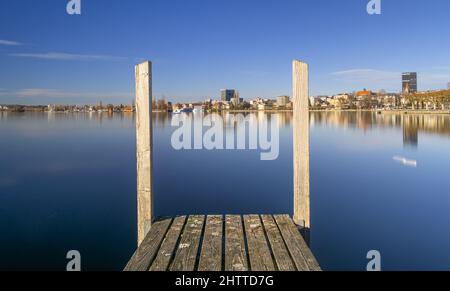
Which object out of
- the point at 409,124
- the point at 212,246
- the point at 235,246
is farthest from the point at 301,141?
the point at 409,124

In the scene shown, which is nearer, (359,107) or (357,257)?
(357,257)

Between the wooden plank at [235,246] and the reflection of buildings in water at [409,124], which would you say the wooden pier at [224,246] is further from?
the reflection of buildings in water at [409,124]

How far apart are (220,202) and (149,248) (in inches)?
259

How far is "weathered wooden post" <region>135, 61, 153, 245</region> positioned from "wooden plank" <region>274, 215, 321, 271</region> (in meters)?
1.48

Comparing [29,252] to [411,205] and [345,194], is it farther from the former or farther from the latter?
[411,205]

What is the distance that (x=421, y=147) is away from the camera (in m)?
25.5

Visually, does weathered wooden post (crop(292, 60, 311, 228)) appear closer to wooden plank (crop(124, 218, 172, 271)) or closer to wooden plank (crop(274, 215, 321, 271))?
wooden plank (crop(274, 215, 321, 271))

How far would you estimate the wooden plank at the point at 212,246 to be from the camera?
9.43ft

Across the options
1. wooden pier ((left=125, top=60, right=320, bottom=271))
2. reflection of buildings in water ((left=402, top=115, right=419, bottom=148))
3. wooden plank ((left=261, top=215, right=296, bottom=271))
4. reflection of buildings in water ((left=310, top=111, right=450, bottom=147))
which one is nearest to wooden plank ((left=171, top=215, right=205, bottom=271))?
wooden pier ((left=125, top=60, right=320, bottom=271))

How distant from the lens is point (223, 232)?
12.4 ft

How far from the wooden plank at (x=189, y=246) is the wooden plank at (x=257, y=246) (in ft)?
1.58

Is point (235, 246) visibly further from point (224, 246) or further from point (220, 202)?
point (220, 202)

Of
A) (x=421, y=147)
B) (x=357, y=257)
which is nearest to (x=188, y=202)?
(x=357, y=257)

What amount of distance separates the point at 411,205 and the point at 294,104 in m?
8.40
